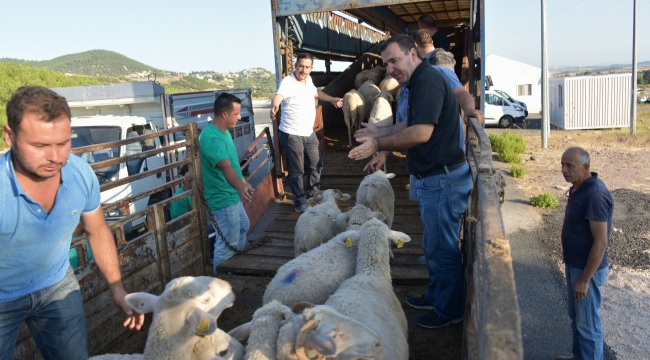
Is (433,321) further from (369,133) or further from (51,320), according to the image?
(51,320)

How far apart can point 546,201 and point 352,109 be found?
204 inches

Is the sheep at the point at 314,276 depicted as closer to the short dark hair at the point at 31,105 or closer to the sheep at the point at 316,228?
the sheep at the point at 316,228

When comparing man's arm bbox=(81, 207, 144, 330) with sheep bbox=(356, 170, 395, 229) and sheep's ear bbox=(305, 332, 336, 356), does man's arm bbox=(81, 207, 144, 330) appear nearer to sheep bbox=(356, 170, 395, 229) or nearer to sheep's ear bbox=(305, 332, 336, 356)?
sheep's ear bbox=(305, 332, 336, 356)

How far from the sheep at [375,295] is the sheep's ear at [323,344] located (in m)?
0.44

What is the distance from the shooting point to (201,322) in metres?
2.36

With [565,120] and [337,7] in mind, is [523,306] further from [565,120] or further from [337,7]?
[565,120]

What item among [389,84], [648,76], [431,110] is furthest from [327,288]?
[648,76]

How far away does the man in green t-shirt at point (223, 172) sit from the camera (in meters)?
4.86

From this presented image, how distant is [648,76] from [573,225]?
8575 cm

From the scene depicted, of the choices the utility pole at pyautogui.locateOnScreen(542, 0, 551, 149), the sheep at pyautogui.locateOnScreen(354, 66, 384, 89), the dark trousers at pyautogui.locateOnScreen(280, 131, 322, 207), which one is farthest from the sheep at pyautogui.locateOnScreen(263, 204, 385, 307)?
the utility pole at pyautogui.locateOnScreen(542, 0, 551, 149)

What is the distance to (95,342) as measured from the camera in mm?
3537

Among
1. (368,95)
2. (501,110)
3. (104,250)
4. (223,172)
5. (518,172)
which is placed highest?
(368,95)

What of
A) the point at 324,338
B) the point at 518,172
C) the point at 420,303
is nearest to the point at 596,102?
the point at 518,172

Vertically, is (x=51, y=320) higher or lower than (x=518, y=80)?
lower
